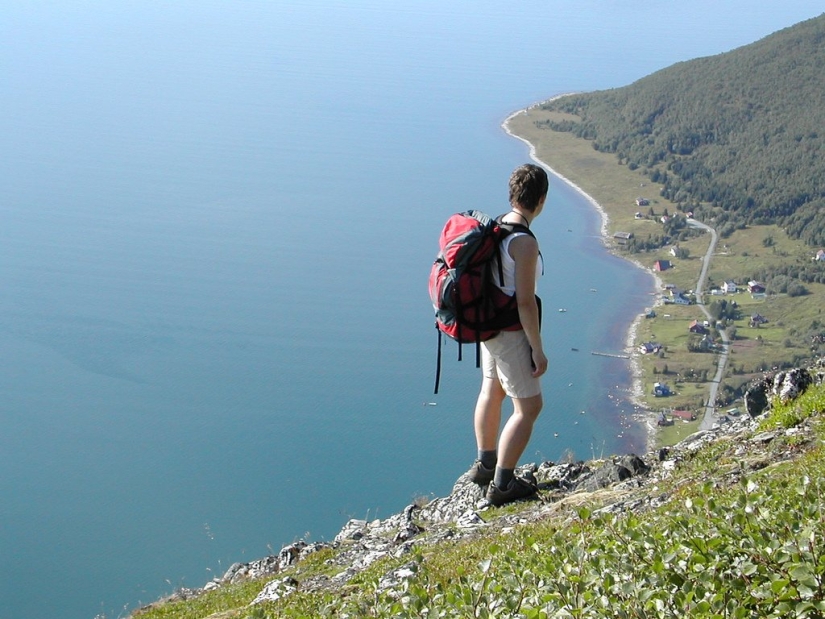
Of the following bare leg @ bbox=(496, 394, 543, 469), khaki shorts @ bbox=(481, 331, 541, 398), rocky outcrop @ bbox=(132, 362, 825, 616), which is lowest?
rocky outcrop @ bbox=(132, 362, 825, 616)

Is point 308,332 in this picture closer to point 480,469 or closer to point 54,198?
point 54,198

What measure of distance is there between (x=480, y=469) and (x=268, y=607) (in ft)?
6.90

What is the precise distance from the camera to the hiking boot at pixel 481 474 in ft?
19.7

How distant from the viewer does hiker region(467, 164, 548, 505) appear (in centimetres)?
489

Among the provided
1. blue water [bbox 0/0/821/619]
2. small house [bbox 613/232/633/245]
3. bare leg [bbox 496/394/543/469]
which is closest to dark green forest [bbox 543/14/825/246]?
small house [bbox 613/232/633/245]

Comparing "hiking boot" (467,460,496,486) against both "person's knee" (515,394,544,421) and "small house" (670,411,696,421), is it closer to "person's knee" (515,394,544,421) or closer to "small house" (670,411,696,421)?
"person's knee" (515,394,544,421)

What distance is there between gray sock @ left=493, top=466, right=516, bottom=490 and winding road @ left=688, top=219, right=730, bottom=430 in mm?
18295

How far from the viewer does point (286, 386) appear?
1564 inches

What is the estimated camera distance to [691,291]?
54094mm

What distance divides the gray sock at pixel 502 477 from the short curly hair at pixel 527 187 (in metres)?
1.74

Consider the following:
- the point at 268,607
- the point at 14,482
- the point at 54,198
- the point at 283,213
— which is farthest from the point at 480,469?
the point at 54,198

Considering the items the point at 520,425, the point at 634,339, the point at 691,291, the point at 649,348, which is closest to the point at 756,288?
the point at 691,291

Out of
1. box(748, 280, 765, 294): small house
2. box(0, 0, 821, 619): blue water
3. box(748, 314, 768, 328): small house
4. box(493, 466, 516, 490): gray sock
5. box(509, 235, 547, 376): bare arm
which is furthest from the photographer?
box(748, 280, 765, 294): small house

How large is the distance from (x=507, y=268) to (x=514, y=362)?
588 mm
